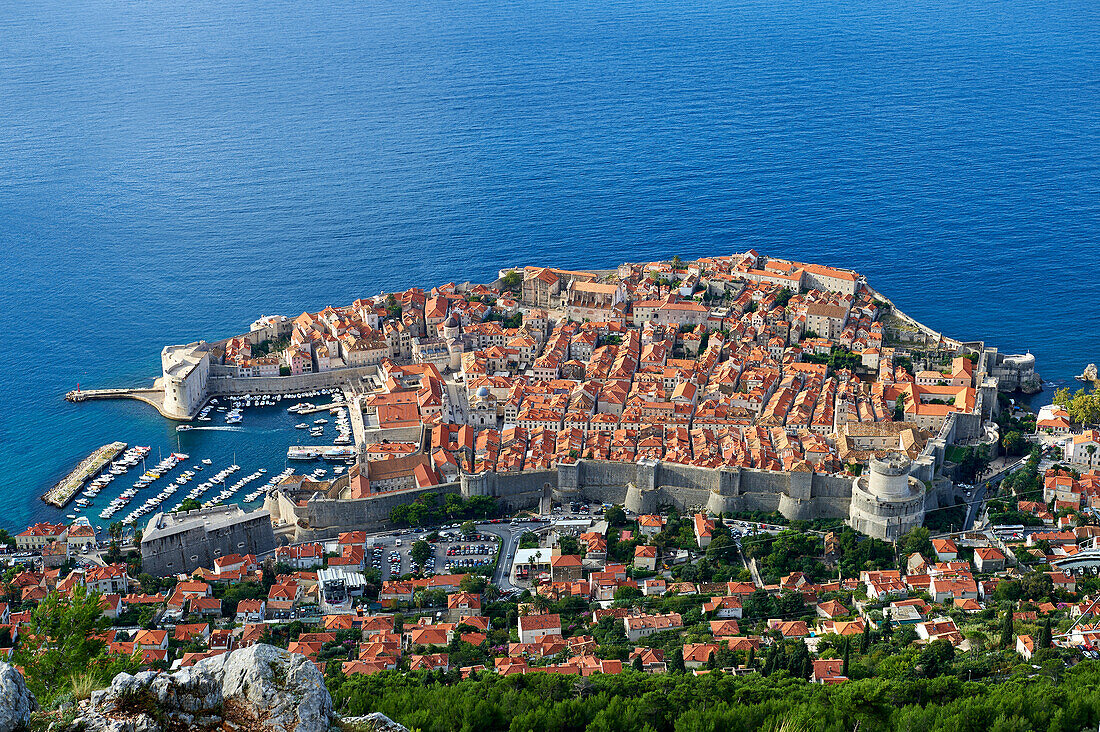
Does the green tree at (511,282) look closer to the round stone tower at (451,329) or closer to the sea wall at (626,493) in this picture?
the round stone tower at (451,329)

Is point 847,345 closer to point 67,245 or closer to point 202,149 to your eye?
point 67,245

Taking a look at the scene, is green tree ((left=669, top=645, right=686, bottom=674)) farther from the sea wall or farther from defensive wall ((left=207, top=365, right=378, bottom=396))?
defensive wall ((left=207, top=365, right=378, bottom=396))

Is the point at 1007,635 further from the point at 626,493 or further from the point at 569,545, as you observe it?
the point at 626,493

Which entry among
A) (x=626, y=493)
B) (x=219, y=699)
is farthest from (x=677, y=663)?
(x=219, y=699)

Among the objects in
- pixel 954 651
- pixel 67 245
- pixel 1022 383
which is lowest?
pixel 954 651

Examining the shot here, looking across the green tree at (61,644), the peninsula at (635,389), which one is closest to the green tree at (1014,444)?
the peninsula at (635,389)

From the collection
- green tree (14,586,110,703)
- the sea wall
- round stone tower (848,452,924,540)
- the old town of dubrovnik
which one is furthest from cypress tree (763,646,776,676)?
green tree (14,586,110,703)

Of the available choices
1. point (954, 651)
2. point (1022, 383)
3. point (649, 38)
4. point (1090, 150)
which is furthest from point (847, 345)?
point (649, 38)
